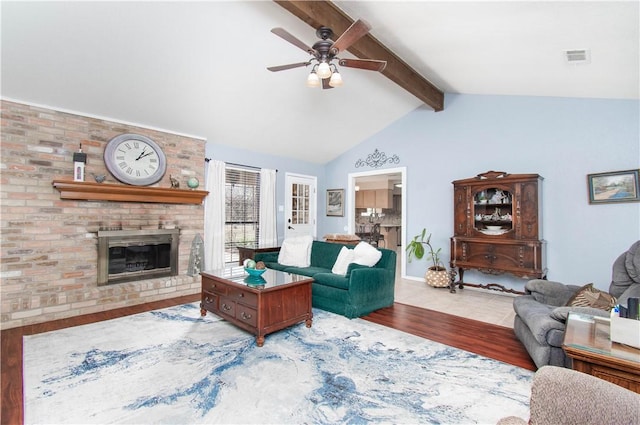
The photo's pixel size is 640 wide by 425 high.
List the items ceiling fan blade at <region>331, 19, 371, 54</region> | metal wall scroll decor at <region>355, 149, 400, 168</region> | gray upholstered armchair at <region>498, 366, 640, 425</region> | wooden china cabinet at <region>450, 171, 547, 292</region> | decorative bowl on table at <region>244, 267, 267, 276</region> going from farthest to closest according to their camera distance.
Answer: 1. metal wall scroll decor at <region>355, 149, 400, 168</region>
2. wooden china cabinet at <region>450, 171, 547, 292</region>
3. decorative bowl on table at <region>244, 267, 267, 276</region>
4. ceiling fan blade at <region>331, 19, 371, 54</region>
5. gray upholstered armchair at <region>498, 366, 640, 425</region>

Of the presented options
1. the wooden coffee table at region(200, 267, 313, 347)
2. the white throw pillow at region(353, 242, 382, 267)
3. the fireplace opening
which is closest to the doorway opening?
the white throw pillow at region(353, 242, 382, 267)

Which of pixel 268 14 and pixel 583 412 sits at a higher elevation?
pixel 268 14

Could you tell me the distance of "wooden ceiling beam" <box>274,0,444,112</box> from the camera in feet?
9.24

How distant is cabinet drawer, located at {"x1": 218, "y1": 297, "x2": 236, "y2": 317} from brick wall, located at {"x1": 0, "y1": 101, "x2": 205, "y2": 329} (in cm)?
173

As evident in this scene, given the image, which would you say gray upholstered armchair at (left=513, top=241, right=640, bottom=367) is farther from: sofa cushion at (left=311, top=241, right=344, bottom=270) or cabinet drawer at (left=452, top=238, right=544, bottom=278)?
sofa cushion at (left=311, top=241, right=344, bottom=270)

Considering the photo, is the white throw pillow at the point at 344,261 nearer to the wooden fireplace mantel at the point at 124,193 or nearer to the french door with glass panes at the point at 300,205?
the wooden fireplace mantel at the point at 124,193

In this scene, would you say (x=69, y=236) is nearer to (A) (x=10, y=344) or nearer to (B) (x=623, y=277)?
(A) (x=10, y=344)

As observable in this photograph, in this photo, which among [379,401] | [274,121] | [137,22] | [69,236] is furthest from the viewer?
[274,121]

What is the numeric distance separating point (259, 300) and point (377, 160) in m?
4.38

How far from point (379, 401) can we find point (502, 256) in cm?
339

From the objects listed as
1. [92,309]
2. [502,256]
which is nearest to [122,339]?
[92,309]

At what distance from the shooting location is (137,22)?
9.41ft

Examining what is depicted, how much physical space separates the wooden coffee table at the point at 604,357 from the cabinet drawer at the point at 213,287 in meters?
2.85

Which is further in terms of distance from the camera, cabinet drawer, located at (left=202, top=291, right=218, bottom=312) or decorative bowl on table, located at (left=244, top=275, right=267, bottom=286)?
cabinet drawer, located at (left=202, top=291, right=218, bottom=312)
